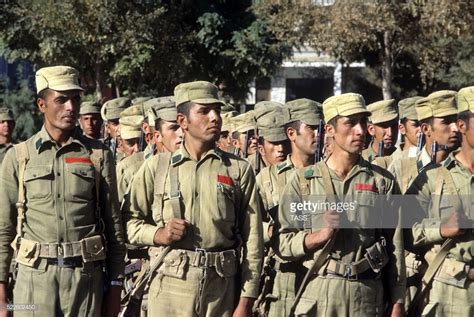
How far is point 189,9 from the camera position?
2609cm

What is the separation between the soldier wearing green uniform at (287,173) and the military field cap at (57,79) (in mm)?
1750

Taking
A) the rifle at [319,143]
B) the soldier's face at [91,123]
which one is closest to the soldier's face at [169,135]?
the rifle at [319,143]

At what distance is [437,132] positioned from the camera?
8914mm

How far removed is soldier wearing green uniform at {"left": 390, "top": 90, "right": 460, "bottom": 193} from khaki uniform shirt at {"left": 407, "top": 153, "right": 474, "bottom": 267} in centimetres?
162

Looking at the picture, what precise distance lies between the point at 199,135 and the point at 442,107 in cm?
269

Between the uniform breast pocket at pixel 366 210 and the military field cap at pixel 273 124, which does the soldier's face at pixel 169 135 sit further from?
the uniform breast pocket at pixel 366 210

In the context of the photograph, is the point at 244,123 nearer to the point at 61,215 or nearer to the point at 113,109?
the point at 113,109

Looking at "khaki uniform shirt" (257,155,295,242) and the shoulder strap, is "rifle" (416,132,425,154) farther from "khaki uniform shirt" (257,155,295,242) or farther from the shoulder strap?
the shoulder strap

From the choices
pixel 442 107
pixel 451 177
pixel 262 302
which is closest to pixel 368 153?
pixel 442 107

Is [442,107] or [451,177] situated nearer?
[451,177]

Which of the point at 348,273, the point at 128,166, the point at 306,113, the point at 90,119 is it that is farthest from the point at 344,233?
the point at 90,119

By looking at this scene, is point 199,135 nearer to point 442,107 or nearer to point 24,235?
point 24,235

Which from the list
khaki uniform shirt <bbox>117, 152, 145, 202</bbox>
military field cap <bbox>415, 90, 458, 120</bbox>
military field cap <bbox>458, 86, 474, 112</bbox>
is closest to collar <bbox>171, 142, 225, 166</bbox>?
military field cap <bbox>458, 86, 474, 112</bbox>

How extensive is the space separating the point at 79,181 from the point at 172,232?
0.72 meters
